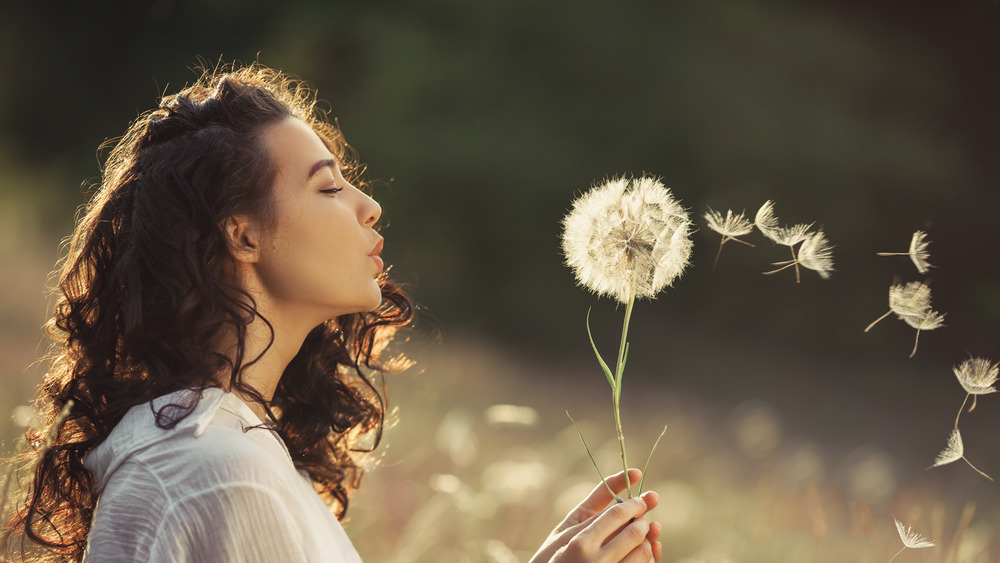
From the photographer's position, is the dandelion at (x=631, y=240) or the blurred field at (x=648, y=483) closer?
the dandelion at (x=631, y=240)

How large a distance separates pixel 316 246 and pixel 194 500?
639 mm

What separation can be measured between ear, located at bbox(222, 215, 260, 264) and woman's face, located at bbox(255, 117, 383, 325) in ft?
0.05

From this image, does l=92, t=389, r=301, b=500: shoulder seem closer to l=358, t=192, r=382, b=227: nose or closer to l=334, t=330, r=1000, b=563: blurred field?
l=358, t=192, r=382, b=227: nose

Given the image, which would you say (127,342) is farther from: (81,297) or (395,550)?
(395,550)

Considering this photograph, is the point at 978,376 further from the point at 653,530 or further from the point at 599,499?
the point at 599,499

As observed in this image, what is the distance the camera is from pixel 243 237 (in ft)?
5.81

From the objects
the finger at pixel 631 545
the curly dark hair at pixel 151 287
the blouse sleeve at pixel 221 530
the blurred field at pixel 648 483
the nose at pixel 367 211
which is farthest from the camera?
the blurred field at pixel 648 483

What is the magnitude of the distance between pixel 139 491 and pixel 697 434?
4135 millimetres

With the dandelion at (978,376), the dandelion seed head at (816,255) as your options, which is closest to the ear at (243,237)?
the dandelion seed head at (816,255)

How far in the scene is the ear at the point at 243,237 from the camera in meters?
1.76

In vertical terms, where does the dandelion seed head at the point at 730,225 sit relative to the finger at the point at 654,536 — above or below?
above

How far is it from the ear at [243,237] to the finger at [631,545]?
97 cm

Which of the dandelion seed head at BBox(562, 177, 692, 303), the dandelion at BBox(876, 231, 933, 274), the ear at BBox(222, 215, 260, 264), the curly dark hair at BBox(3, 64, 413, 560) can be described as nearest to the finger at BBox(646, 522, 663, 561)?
the dandelion seed head at BBox(562, 177, 692, 303)

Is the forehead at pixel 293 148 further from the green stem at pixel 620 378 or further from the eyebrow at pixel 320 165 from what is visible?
the green stem at pixel 620 378
